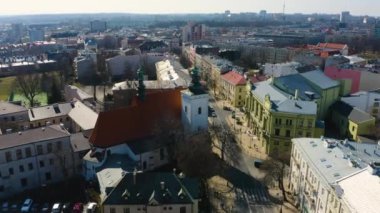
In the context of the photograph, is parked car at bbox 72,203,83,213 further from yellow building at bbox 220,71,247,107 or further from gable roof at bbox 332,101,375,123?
yellow building at bbox 220,71,247,107

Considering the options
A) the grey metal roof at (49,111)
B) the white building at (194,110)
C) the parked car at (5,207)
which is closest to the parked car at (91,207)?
the parked car at (5,207)

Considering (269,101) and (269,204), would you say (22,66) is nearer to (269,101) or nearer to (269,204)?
(269,101)

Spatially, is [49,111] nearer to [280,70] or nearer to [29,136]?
[29,136]

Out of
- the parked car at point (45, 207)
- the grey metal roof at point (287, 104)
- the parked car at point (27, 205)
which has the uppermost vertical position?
the grey metal roof at point (287, 104)

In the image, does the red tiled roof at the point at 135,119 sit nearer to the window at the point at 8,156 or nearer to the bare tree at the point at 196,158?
the bare tree at the point at 196,158

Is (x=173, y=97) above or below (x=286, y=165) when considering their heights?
above

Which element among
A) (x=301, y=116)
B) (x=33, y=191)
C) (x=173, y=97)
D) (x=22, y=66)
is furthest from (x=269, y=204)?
(x=22, y=66)
